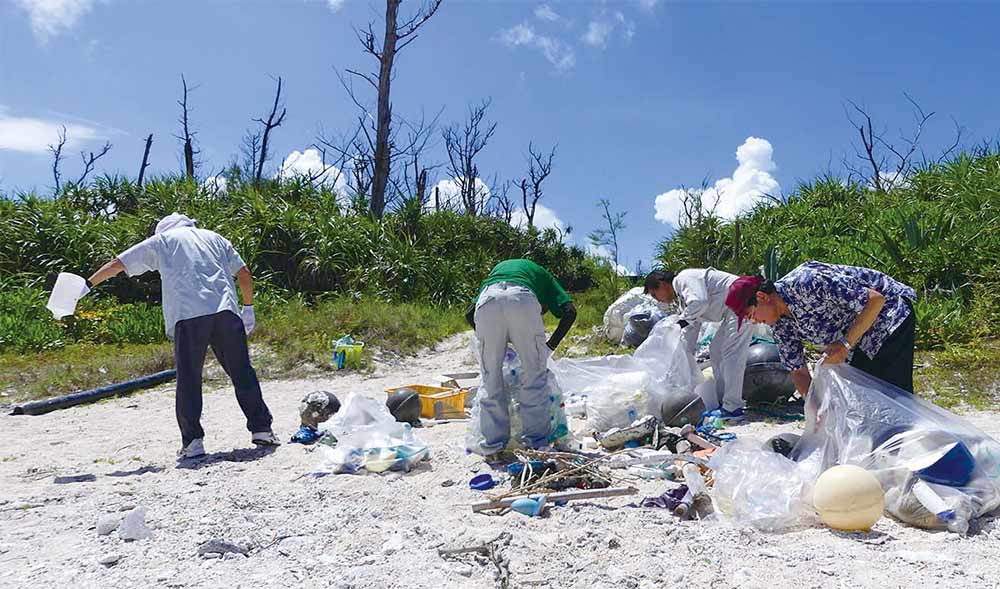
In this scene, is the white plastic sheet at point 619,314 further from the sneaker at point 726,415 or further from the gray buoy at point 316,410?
the gray buoy at point 316,410

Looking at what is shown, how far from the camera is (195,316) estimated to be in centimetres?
441

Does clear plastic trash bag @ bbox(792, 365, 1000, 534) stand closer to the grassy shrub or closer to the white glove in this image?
the white glove

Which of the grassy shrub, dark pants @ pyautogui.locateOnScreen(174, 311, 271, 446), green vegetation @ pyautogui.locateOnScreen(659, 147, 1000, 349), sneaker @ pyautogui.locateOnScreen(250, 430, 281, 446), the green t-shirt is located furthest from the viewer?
the grassy shrub

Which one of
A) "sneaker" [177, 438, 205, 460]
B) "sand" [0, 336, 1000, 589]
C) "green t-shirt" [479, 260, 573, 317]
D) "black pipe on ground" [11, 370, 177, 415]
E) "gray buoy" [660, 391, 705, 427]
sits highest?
"green t-shirt" [479, 260, 573, 317]

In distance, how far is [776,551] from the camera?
→ 2730 mm

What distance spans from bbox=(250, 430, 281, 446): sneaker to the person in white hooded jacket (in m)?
2.98

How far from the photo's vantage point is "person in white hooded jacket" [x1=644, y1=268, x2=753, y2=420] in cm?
545

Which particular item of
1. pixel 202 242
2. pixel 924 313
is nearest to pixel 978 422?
pixel 924 313

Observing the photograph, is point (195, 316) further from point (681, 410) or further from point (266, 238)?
point (266, 238)

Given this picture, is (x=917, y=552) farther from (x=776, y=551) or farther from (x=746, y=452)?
(x=746, y=452)

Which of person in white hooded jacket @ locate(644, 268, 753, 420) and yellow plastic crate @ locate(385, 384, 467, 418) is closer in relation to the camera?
person in white hooded jacket @ locate(644, 268, 753, 420)

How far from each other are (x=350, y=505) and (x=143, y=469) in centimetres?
171

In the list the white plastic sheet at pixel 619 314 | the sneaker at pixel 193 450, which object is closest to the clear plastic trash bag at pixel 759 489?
the sneaker at pixel 193 450

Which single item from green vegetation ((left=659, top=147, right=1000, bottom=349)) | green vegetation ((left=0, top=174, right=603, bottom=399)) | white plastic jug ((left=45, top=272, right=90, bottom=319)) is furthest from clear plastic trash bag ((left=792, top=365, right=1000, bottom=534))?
green vegetation ((left=0, top=174, right=603, bottom=399))
